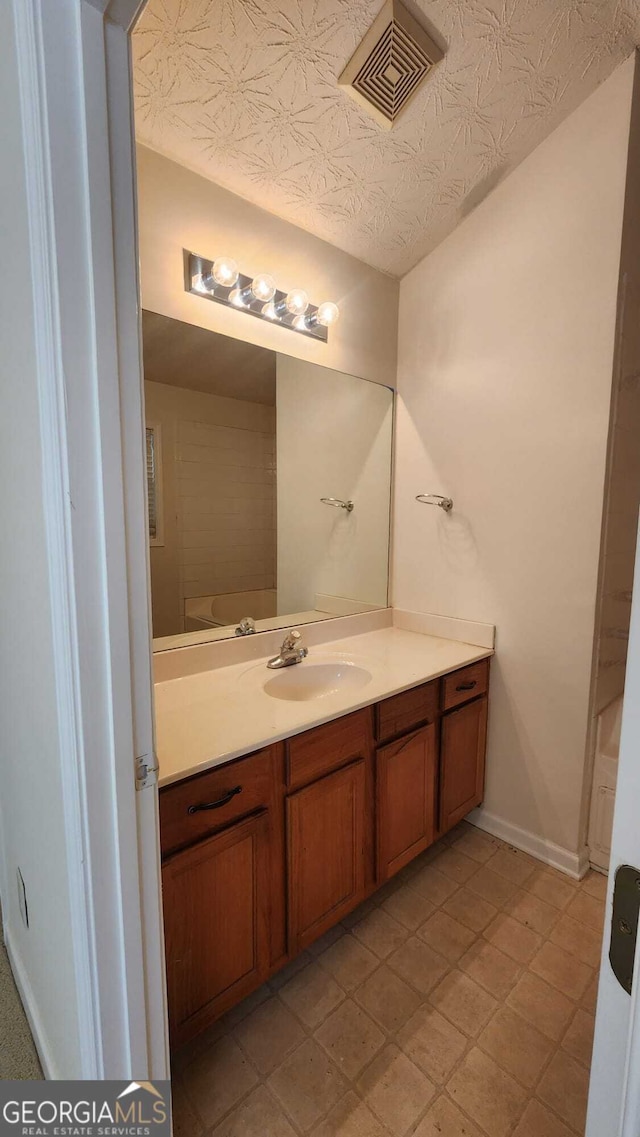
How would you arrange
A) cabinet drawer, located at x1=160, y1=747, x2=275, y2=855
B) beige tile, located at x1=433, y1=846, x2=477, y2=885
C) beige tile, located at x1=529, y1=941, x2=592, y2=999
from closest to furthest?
cabinet drawer, located at x1=160, y1=747, x2=275, y2=855 → beige tile, located at x1=529, y1=941, x2=592, y2=999 → beige tile, located at x1=433, y1=846, x2=477, y2=885

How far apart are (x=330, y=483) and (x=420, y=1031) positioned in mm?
1808

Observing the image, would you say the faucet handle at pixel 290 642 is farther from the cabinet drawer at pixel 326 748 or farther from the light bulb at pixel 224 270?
the light bulb at pixel 224 270

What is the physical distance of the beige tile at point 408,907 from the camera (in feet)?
5.10

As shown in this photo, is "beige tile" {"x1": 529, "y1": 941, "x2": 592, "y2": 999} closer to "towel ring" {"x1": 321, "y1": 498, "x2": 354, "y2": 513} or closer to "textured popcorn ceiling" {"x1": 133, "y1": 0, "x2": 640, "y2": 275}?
"towel ring" {"x1": 321, "y1": 498, "x2": 354, "y2": 513}

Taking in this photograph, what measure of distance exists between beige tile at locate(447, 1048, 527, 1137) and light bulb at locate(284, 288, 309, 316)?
7.39 ft

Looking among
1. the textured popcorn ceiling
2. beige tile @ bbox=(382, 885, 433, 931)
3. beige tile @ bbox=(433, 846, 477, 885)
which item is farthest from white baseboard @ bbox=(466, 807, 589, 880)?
the textured popcorn ceiling

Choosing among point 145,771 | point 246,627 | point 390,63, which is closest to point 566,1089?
point 145,771

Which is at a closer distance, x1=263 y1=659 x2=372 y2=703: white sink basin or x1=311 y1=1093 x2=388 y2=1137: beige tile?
x1=311 y1=1093 x2=388 y2=1137: beige tile

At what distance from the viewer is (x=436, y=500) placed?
2.05 metres

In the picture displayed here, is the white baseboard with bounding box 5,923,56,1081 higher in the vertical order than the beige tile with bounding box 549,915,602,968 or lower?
higher

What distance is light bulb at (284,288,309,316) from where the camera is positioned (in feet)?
5.56

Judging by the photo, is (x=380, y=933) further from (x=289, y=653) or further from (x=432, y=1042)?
(x=289, y=653)

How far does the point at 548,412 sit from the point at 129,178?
152 cm

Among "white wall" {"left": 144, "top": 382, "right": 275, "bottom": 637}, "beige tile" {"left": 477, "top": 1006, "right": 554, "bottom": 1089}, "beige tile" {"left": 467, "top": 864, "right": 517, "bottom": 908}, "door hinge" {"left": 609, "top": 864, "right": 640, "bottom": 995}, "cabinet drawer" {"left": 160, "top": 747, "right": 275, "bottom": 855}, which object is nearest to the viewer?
"door hinge" {"left": 609, "top": 864, "right": 640, "bottom": 995}
